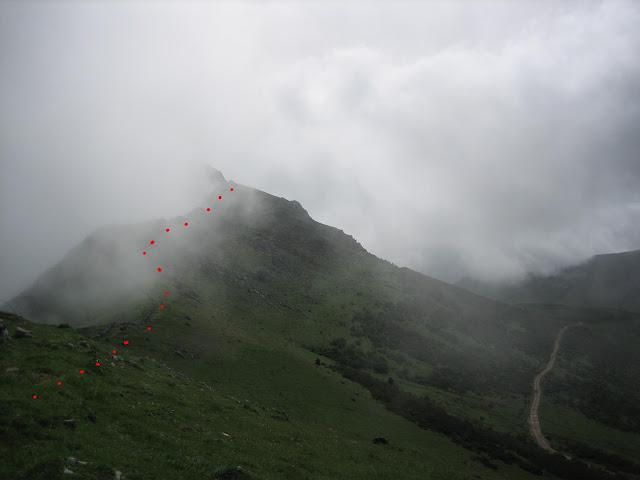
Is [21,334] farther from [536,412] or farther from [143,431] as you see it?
[536,412]

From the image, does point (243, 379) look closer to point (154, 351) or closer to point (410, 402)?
point (154, 351)

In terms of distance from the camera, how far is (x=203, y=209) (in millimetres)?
161375

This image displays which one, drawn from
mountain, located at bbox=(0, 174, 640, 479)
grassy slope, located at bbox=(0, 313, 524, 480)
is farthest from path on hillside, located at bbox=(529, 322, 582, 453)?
grassy slope, located at bbox=(0, 313, 524, 480)

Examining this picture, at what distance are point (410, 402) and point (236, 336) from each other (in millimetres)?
37708

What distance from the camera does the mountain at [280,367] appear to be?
22.9 m

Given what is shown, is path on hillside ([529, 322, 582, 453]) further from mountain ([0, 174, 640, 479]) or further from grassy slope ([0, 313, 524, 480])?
grassy slope ([0, 313, 524, 480])

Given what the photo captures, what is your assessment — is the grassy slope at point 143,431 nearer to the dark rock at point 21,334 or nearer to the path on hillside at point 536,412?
the dark rock at point 21,334

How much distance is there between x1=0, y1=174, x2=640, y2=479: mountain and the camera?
75.3 feet

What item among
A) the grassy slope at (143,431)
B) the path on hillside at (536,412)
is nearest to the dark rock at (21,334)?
the grassy slope at (143,431)

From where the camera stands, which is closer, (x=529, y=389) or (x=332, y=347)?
(x=332, y=347)

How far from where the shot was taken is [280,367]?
64438 millimetres

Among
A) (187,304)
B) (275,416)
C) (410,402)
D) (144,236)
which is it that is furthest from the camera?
(144,236)

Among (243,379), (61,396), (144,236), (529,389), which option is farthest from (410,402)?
(144,236)

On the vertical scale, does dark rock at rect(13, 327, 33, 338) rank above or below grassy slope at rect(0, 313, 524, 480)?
above
